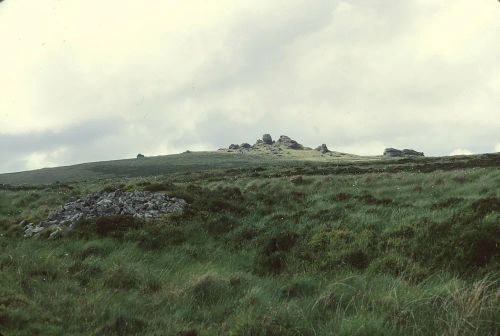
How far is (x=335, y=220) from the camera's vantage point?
14.4m

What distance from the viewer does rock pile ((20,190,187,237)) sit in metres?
15.1

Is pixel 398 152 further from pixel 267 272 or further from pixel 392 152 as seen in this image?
pixel 267 272

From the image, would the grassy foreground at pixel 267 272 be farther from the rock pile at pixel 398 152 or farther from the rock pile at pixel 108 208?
the rock pile at pixel 398 152

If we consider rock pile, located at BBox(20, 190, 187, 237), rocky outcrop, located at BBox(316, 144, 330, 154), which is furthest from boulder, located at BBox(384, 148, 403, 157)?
rock pile, located at BBox(20, 190, 187, 237)

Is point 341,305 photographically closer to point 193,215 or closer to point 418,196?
point 193,215

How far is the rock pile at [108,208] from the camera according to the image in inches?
594

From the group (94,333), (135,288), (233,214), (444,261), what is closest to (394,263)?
(444,261)

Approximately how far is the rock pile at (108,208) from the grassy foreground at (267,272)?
72cm

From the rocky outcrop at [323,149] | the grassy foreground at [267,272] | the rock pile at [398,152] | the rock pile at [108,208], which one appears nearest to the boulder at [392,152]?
the rock pile at [398,152]

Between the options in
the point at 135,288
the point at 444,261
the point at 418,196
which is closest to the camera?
the point at 135,288

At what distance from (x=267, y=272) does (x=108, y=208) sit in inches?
335

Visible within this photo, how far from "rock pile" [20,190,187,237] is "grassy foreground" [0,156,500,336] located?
0.72 metres

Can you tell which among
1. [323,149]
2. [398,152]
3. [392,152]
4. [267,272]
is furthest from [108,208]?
[398,152]

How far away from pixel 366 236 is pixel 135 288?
6437 mm
